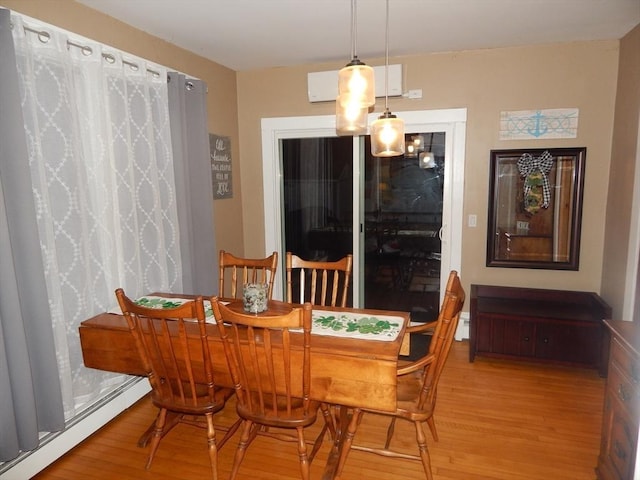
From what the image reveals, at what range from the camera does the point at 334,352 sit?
1.79 meters

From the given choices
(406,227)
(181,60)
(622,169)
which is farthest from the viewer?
(406,227)

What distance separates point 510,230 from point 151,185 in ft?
9.33

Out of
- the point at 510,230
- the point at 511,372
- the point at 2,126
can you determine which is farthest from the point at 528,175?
the point at 2,126

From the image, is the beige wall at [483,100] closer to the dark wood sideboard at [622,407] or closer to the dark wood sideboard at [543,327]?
the dark wood sideboard at [543,327]

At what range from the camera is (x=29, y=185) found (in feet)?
6.32

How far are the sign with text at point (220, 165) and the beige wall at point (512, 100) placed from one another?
702 millimetres

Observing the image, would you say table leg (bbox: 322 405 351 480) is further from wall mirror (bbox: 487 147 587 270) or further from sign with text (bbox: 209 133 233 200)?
sign with text (bbox: 209 133 233 200)

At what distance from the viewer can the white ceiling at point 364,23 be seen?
8.14 feet

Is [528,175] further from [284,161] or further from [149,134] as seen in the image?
[149,134]

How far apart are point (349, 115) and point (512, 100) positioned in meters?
2.24

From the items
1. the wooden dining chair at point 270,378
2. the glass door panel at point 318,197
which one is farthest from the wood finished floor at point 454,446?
the glass door panel at point 318,197

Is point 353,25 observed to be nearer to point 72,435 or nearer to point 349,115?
point 349,115

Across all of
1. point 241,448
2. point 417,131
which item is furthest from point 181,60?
point 241,448

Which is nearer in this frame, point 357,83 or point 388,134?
point 357,83
